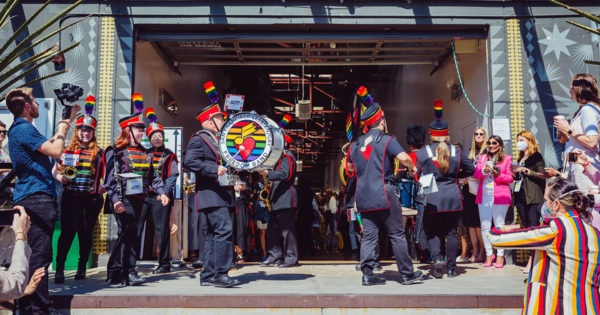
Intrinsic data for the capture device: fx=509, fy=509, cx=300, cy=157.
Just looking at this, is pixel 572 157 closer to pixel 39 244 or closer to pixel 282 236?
pixel 282 236

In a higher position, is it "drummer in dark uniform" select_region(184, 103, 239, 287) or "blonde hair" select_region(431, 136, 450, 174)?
"blonde hair" select_region(431, 136, 450, 174)

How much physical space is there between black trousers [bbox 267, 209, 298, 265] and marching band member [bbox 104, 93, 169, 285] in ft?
6.74

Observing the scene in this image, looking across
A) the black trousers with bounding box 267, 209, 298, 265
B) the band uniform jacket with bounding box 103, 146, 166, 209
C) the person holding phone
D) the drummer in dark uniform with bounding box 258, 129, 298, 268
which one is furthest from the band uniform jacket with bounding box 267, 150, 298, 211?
the person holding phone

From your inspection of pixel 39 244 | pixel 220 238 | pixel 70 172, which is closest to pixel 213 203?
pixel 220 238

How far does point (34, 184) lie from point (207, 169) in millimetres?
1477

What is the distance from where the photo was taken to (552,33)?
771 cm

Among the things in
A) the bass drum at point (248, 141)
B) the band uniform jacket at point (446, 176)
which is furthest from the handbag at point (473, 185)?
the bass drum at point (248, 141)

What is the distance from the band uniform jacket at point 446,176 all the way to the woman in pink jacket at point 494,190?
0.77 m

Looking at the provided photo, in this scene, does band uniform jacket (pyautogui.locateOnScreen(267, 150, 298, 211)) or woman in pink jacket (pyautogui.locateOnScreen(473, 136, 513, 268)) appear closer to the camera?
woman in pink jacket (pyautogui.locateOnScreen(473, 136, 513, 268))

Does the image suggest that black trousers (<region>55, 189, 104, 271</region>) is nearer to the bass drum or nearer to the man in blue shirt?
the man in blue shirt

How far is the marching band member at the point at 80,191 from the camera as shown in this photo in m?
5.73

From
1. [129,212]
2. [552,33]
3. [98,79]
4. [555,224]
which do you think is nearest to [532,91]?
[552,33]

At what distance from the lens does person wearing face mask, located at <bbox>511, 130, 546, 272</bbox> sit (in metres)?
6.55

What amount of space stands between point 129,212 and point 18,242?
2.60 meters
